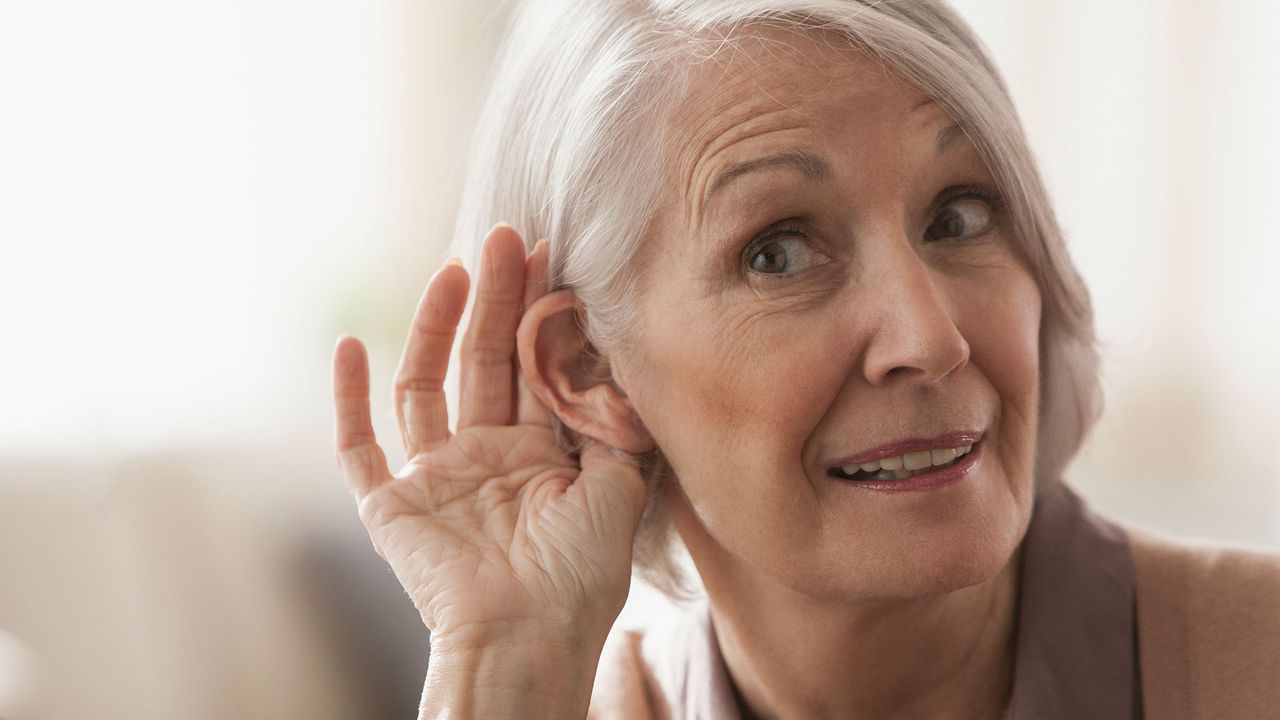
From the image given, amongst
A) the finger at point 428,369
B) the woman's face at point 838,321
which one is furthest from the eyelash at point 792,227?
the finger at point 428,369

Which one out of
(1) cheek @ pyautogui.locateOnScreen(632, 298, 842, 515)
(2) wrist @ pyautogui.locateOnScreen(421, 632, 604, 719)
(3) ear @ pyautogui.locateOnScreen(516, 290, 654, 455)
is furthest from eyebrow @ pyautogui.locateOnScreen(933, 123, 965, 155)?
(2) wrist @ pyautogui.locateOnScreen(421, 632, 604, 719)

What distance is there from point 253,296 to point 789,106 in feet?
5.39

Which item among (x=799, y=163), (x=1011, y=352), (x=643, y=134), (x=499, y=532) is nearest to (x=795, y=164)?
(x=799, y=163)

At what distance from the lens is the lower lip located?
54.9 inches

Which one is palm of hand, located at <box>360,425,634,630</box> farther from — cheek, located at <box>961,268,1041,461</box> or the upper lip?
cheek, located at <box>961,268,1041,461</box>

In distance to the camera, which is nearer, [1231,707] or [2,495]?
[1231,707]

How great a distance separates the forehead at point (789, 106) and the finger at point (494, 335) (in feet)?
0.98

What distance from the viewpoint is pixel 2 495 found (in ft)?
7.18

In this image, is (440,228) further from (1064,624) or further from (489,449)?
(1064,624)

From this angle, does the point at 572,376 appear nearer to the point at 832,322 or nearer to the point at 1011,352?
the point at 832,322

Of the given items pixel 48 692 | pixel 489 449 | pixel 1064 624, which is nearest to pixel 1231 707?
pixel 1064 624

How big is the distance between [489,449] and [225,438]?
107 centimetres

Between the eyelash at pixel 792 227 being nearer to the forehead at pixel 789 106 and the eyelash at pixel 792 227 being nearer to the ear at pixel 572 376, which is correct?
the forehead at pixel 789 106

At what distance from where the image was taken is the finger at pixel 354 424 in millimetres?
1706
